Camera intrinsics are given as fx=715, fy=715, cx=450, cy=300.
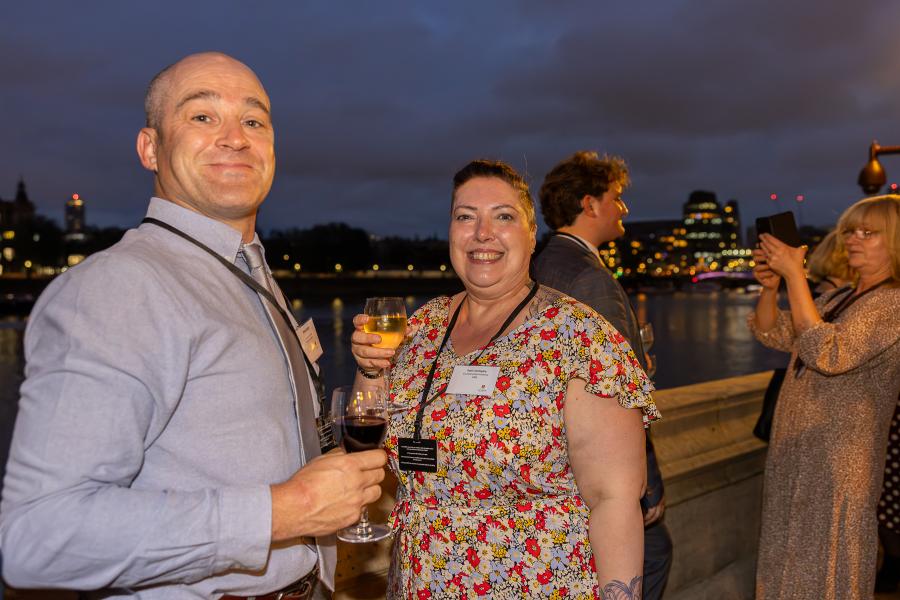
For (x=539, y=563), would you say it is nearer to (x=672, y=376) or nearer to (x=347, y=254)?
(x=672, y=376)

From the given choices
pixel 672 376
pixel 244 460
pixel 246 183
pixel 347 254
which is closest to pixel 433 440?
pixel 244 460

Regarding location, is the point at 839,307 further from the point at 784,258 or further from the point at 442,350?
the point at 442,350

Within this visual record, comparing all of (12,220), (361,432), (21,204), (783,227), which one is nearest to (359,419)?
(361,432)

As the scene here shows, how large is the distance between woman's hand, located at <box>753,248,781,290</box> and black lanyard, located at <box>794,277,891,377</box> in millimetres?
293

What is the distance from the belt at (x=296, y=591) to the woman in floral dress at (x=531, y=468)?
399mm

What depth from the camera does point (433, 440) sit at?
2127mm

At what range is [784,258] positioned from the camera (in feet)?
11.8

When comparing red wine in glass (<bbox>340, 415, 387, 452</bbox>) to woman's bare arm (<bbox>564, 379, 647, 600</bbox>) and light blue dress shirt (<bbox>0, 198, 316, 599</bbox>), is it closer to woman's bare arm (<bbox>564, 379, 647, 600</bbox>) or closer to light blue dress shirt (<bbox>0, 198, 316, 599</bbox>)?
light blue dress shirt (<bbox>0, 198, 316, 599</bbox>)

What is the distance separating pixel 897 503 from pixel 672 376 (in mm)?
24893

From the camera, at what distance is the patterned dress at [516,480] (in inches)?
81.2

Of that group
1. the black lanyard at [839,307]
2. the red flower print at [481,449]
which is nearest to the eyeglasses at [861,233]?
the black lanyard at [839,307]

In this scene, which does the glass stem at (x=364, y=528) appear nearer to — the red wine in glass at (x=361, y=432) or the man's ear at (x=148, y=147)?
the red wine in glass at (x=361, y=432)

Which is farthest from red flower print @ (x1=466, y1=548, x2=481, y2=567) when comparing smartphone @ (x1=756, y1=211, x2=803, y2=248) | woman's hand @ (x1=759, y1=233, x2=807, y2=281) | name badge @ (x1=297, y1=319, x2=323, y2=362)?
smartphone @ (x1=756, y1=211, x2=803, y2=248)

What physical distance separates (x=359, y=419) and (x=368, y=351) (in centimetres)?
35
